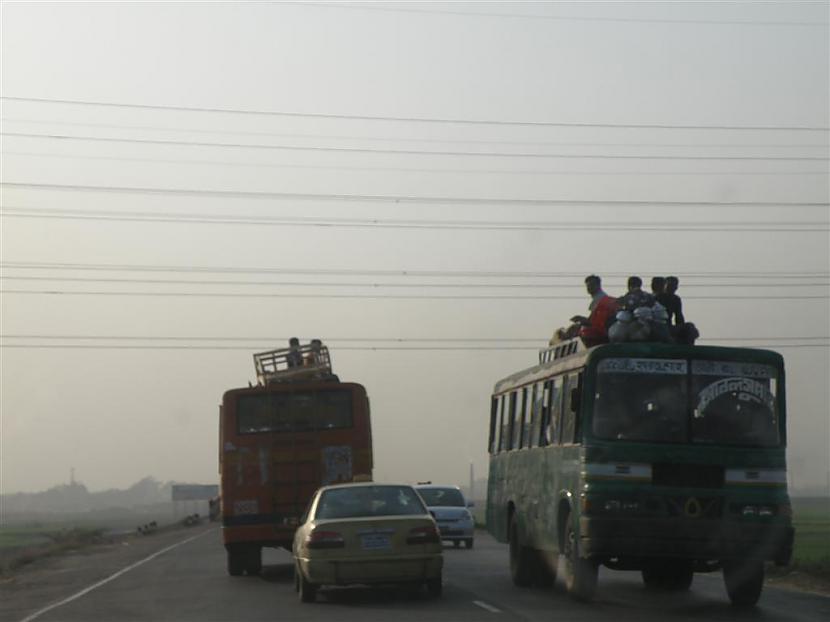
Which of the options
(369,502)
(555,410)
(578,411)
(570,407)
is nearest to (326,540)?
(369,502)

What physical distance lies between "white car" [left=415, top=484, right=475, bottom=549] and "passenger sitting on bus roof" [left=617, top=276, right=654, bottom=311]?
18.7m

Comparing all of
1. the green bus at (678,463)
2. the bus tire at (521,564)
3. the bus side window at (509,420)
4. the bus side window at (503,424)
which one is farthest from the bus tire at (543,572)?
the green bus at (678,463)

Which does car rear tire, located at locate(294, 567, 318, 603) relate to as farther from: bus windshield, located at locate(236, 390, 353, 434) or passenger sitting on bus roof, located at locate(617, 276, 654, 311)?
bus windshield, located at locate(236, 390, 353, 434)

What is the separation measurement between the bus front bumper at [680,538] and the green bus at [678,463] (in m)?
0.01

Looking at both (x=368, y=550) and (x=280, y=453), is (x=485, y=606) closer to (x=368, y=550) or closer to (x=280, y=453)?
(x=368, y=550)

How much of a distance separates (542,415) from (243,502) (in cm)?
736

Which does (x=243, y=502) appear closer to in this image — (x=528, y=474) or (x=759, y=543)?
(x=528, y=474)

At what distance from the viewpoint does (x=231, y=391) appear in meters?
27.0

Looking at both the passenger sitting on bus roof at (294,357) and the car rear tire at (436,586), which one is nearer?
the car rear tire at (436,586)

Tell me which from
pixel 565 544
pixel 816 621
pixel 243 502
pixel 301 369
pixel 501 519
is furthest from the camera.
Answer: pixel 301 369

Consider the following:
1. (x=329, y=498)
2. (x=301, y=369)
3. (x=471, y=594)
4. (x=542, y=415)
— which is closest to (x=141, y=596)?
(x=329, y=498)

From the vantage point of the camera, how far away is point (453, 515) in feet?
124

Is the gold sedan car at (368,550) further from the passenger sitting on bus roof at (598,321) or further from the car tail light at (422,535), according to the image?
the passenger sitting on bus roof at (598,321)

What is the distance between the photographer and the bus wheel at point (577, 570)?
1848 cm
